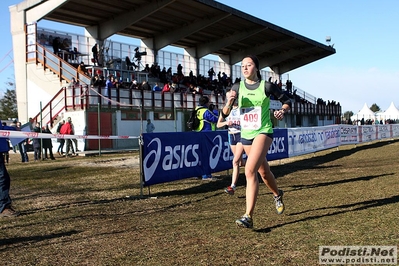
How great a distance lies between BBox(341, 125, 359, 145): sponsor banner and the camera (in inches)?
1013

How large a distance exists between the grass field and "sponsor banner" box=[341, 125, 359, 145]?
609 inches

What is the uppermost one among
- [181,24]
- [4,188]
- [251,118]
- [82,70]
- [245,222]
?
[181,24]

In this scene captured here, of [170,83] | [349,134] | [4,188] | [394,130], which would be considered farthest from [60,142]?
[394,130]

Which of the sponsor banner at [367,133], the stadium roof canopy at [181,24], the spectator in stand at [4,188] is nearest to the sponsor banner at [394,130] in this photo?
the sponsor banner at [367,133]

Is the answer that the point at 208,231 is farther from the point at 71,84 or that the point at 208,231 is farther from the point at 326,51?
the point at 326,51

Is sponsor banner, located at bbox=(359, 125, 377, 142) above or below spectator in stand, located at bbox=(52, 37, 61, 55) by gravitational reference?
below

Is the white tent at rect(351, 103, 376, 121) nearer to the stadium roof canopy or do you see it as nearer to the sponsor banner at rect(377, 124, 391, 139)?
the stadium roof canopy

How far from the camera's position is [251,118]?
19.1 ft

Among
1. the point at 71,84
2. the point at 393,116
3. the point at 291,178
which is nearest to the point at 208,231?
the point at 291,178

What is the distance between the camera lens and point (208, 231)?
18.6 feet

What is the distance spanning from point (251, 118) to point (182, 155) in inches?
168

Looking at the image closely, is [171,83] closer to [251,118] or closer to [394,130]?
[394,130]

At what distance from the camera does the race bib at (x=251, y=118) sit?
18.9ft

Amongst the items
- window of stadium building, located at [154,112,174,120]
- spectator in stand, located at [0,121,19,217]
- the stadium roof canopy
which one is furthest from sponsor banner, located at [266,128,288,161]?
the stadium roof canopy
